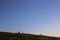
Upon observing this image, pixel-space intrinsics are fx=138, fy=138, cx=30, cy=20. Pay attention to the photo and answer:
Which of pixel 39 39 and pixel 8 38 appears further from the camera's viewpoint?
pixel 39 39

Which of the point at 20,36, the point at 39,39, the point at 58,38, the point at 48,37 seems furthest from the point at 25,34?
the point at 58,38

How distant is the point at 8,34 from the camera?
523cm

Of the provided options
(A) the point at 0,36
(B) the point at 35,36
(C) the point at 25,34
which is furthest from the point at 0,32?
(B) the point at 35,36

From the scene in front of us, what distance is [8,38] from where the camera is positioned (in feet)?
16.8

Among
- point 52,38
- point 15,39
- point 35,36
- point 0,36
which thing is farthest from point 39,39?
point 0,36

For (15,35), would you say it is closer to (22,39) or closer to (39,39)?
(22,39)

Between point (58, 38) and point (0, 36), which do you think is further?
point (58, 38)

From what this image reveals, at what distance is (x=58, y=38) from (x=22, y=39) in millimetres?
1514

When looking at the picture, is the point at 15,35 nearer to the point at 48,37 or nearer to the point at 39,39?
the point at 39,39

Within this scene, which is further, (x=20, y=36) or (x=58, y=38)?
(x=58, y=38)

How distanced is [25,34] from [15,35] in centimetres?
40

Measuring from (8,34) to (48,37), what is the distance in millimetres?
1632

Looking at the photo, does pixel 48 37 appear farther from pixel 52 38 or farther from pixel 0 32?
A: pixel 0 32

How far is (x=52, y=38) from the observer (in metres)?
5.67
